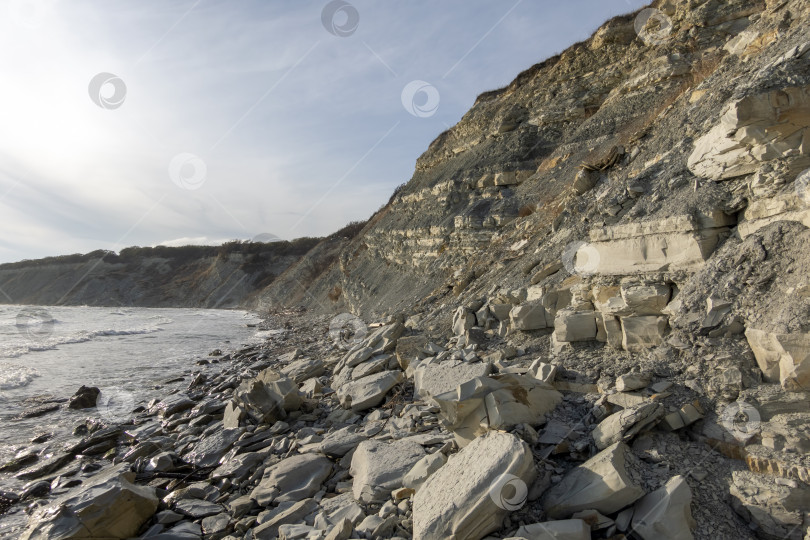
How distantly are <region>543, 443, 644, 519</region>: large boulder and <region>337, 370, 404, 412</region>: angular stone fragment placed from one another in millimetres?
2965

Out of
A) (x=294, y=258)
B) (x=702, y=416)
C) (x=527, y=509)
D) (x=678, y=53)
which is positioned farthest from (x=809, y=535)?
(x=294, y=258)

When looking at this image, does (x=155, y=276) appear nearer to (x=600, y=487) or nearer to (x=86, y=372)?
(x=86, y=372)

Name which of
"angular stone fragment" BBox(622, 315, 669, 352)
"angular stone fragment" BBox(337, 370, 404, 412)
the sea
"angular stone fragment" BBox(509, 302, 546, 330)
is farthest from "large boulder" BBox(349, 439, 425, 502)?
the sea

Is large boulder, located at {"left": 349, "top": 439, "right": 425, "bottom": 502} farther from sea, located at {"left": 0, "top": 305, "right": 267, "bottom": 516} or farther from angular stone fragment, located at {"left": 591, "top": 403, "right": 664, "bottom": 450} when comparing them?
sea, located at {"left": 0, "top": 305, "right": 267, "bottom": 516}

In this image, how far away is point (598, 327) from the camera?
4777 mm

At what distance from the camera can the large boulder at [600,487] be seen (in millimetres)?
2695

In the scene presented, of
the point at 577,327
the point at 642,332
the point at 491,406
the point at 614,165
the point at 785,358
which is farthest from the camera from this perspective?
the point at 614,165

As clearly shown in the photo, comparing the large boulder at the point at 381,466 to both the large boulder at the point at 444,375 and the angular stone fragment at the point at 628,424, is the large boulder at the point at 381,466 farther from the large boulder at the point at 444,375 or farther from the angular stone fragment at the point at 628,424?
the angular stone fragment at the point at 628,424

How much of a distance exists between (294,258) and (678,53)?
44523 mm

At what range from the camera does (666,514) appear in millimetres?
2551

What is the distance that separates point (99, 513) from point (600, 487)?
3.89m

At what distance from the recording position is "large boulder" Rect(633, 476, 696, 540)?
2.51 meters

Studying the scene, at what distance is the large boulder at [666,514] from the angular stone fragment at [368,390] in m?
3.39

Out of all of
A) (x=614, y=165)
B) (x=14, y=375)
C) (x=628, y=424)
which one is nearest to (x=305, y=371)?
(x=628, y=424)
